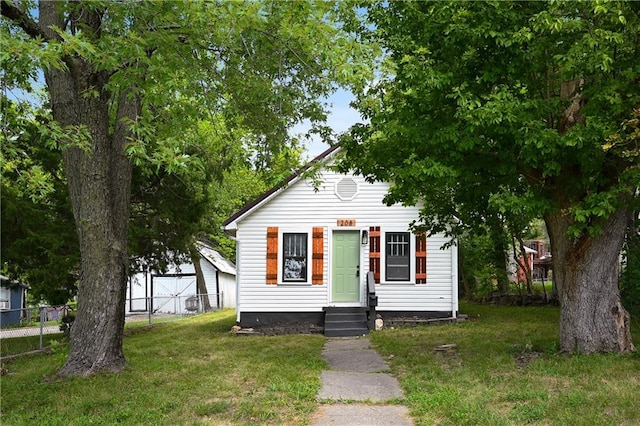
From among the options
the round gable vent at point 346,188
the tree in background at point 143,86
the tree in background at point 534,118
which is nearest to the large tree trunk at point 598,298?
the tree in background at point 534,118

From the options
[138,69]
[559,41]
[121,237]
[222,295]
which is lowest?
[222,295]

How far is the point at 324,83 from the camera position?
26.4 feet

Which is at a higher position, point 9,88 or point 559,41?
point 559,41

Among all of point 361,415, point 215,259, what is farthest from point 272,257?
point 215,259

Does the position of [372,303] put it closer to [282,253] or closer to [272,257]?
[282,253]

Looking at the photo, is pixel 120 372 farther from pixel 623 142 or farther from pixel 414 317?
pixel 414 317

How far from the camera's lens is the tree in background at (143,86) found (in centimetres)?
636

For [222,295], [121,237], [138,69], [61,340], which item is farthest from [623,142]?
[222,295]

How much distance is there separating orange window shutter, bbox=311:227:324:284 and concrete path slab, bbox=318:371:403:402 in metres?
6.46

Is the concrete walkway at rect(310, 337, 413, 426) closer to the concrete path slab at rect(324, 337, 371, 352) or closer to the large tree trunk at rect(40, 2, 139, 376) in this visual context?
the concrete path slab at rect(324, 337, 371, 352)

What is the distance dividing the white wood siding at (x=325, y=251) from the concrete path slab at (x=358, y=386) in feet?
21.5

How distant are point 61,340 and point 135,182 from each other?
161 inches

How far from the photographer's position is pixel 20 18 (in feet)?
23.5

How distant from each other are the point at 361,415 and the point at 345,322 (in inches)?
319
